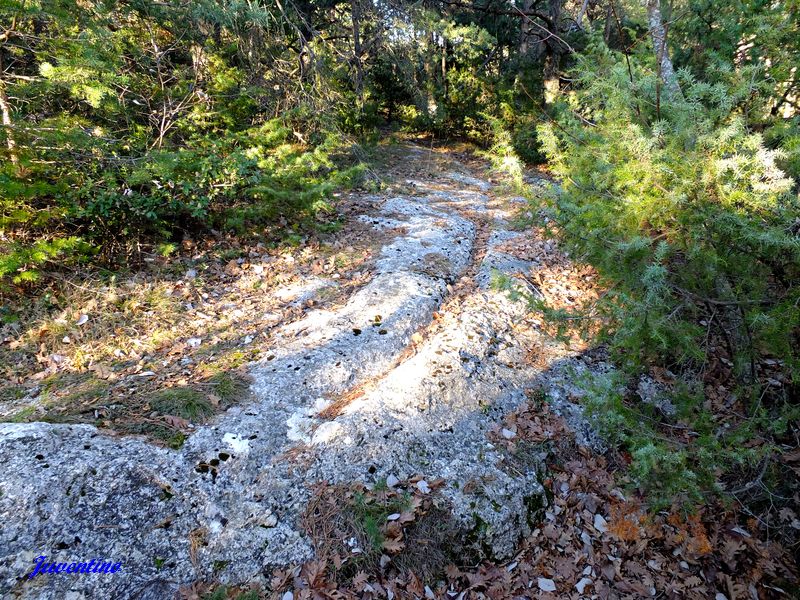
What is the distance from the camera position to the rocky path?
8.95 feet

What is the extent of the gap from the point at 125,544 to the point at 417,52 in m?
12.3

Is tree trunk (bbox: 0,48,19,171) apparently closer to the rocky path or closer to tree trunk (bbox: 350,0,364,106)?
the rocky path

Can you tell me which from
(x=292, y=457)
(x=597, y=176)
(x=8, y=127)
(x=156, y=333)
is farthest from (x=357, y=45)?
(x=292, y=457)

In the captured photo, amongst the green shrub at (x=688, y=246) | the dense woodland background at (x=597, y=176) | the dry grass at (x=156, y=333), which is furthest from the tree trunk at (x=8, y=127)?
the green shrub at (x=688, y=246)

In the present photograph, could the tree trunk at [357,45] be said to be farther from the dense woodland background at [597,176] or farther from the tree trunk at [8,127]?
the tree trunk at [8,127]

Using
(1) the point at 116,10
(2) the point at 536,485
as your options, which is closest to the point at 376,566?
(2) the point at 536,485

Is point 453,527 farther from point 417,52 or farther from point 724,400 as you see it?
point 417,52

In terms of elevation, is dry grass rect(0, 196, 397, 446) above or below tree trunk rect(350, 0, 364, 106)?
below

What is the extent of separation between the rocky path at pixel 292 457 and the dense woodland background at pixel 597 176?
1061 mm

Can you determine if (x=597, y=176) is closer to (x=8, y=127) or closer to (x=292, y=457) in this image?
(x=292, y=457)

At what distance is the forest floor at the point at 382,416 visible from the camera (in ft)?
10.1

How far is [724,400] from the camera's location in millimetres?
4426

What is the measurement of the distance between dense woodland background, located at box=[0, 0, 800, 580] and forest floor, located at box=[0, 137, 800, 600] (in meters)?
0.41

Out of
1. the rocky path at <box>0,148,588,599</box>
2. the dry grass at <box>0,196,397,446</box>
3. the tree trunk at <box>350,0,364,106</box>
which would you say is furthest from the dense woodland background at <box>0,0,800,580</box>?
the rocky path at <box>0,148,588,599</box>
